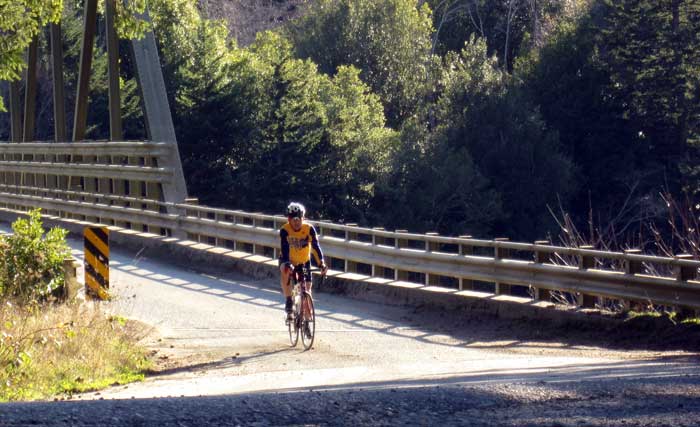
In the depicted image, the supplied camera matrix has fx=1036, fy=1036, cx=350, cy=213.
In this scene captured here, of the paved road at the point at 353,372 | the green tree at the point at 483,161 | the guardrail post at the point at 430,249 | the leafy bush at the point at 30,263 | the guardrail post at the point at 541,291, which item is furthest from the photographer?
the green tree at the point at 483,161

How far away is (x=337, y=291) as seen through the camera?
671 inches

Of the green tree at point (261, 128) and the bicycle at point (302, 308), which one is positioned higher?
the green tree at point (261, 128)

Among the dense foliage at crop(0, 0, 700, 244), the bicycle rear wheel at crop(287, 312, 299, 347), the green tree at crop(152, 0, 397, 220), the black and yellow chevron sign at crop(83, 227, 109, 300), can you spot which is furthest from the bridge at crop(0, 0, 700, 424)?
the dense foliage at crop(0, 0, 700, 244)

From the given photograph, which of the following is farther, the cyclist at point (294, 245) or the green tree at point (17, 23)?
the green tree at point (17, 23)

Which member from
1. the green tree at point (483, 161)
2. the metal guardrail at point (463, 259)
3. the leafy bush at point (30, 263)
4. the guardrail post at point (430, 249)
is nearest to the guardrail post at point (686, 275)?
the metal guardrail at point (463, 259)

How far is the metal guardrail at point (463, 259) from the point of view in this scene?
38.5ft

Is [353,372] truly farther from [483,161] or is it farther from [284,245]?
[483,161]

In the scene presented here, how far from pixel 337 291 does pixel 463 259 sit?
316 cm

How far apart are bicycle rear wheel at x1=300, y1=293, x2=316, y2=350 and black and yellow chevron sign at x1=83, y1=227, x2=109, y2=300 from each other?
11.0 feet

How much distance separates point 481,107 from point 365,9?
38.1 ft

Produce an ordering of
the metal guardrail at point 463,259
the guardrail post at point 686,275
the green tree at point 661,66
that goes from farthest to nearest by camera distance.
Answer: the green tree at point 661,66 → the metal guardrail at point 463,259 → the guardrail post at point 686,275

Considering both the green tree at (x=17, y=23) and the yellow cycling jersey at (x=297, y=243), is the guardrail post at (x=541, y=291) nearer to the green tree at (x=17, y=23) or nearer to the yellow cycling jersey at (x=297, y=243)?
the yellow cycling jersey at (x=297, y=243)

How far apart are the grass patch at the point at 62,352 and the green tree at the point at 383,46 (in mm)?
49738

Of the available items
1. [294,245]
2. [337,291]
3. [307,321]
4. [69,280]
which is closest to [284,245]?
[294,245]
